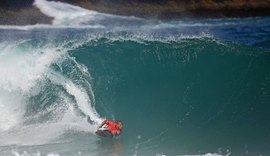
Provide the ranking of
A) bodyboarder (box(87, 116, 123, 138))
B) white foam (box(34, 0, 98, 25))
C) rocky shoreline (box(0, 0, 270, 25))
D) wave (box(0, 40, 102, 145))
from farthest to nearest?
white foam (box(34, 0, 98, 25)) < rocky shoreline (box(0, 0, 270, 25)) < wave (box(0, 40, 102, 145)) < bodyboarder (box(87, 116, 123, 138))

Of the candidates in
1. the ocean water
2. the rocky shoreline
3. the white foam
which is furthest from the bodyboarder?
the rocky shoreline

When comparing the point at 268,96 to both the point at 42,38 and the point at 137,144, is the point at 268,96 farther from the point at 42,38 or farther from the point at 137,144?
the point at 42,38

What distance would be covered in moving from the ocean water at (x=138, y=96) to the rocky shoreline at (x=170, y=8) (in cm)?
519

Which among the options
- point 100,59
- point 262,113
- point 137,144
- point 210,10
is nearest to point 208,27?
point 210,10

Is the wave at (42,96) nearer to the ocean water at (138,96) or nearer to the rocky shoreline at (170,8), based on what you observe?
the ocean water at (138,96)

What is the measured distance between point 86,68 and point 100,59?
43.4 inches

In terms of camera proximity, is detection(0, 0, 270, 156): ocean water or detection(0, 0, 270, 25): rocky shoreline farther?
detection(0, 0, 270, 25): rocky shoreline

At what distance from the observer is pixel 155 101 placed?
17.6m

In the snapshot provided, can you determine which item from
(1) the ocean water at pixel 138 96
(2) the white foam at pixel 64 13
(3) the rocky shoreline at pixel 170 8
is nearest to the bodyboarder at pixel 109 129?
(1) the ocean water at pixel 138 96

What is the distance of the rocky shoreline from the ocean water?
5.19 meters

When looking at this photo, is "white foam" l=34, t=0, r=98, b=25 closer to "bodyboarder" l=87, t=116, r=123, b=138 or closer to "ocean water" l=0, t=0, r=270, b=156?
"ocean water" l=0, t=0, r=270, b=156

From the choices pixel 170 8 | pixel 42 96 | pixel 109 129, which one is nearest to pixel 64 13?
pixel 170 8

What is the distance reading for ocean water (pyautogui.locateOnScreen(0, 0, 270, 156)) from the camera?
1505 cm

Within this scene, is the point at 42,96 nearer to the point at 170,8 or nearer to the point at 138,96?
the point at 138,96
